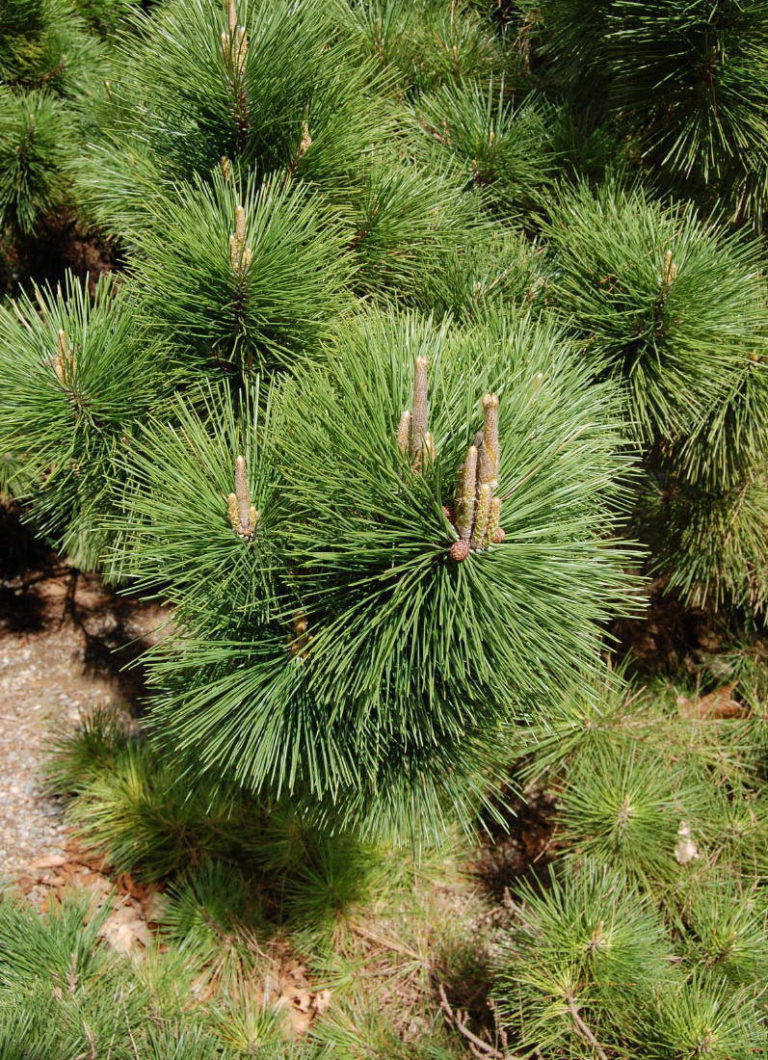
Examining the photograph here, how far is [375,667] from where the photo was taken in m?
0.61

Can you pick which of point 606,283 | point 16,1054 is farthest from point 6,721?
point 606,283

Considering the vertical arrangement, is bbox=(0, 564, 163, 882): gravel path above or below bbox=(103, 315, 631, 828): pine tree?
below

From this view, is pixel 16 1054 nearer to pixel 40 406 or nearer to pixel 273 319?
pixel 40 406

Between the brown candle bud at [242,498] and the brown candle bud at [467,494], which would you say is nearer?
the brown candle bud at [467,494]

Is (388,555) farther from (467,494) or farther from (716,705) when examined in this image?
(716,705)

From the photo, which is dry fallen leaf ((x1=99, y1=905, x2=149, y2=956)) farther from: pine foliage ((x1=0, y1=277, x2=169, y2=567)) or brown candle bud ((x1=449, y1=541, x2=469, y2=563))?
brown candle bud ((x1=449, y1=541, x2=469, y2=563))

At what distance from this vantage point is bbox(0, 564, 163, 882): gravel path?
4.89 ft

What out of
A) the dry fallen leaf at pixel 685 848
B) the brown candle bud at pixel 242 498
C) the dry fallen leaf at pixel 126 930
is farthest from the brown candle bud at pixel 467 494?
the dry fallen leaf at pixel 126 930

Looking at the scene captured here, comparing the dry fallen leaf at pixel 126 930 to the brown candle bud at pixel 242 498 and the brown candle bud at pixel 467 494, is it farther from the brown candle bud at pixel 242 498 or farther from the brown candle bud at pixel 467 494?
the brown candle bud at pixel 467 494

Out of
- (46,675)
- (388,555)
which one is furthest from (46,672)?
(388,555)

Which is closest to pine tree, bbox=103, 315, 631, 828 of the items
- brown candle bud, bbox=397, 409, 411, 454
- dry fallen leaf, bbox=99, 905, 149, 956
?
brown candle bud, bbox=397, 409, 411, 454

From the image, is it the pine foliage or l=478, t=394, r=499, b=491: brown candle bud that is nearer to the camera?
l=478, t=394, r=499, b=491: brown candle bud

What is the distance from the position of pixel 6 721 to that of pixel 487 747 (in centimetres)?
126

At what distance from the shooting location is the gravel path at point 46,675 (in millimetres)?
1491
